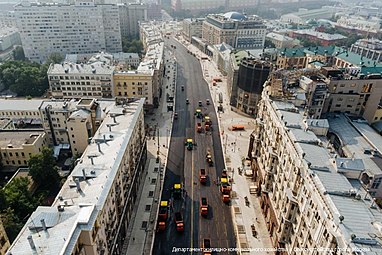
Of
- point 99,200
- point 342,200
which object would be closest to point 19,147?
point 99,200

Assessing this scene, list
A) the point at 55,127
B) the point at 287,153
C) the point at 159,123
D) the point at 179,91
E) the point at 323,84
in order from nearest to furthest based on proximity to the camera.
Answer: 1. the point at 287,153
2. the point at 323,84
3. the point at 55,127
4. the point at 159,123
5. the point at 179,91

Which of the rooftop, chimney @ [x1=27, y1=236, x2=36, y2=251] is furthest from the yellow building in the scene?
chimney @ [x1=27, y1=236, x2=36, y2=251]

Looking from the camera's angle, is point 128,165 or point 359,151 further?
point 359,151

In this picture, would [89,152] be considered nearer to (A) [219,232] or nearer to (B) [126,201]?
(B) [126,201]

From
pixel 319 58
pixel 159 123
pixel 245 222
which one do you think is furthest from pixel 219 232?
pixel 319 58

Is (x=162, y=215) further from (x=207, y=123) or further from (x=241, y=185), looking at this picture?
(x=207, y=123)

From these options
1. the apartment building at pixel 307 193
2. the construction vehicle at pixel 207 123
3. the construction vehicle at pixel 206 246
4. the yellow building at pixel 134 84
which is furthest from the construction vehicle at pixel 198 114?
A: the construction vehicle at pixel 206 246
